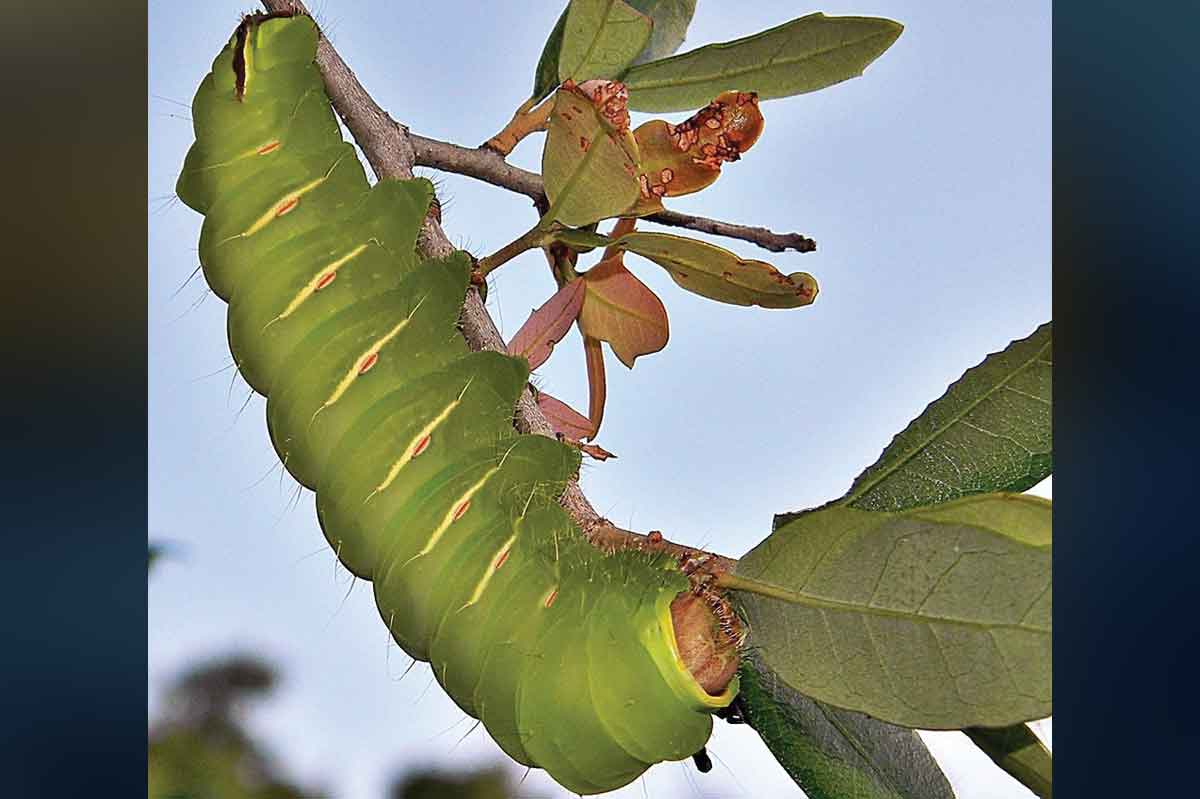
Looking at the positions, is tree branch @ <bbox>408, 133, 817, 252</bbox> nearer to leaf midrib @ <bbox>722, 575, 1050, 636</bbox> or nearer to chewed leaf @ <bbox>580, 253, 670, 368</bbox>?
chewed leaf @ <bbox>580, 253, 670, 368</bbox>

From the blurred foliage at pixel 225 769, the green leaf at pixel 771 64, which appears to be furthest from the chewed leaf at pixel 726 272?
the blurred foliage at pixel 225 769

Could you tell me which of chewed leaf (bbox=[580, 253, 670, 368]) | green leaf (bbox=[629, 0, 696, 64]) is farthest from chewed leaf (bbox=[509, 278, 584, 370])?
green leaf (bbox=[629, 0, 696, 64])

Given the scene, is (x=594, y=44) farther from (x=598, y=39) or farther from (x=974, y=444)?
(x=974, y=444)

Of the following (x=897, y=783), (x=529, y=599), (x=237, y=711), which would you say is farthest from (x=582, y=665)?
(x=237, y=711)

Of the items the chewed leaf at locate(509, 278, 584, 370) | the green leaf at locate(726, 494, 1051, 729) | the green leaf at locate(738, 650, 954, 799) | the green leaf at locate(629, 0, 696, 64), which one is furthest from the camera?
the green leaf at locate(629, 0, 696, 64)

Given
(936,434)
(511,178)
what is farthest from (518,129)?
(936,434)

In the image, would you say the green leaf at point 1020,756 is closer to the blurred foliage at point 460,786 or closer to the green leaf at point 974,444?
the green leaf at point 974,444
